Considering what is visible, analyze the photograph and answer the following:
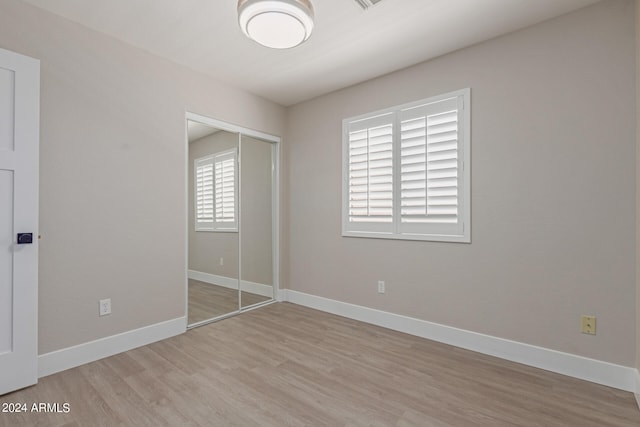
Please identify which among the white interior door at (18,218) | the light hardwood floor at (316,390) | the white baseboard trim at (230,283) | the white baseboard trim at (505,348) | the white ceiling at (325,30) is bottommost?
the light hardwood floor at (316,390)

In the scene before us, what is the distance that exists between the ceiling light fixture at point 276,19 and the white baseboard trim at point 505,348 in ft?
8.71

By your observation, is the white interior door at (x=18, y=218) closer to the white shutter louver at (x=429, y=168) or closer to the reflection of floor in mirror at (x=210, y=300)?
the reflection of floor in mirror at (x=210, y=300)

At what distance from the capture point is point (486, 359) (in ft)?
8.02

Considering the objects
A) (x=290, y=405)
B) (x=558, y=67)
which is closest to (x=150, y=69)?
(x=290, y=405)

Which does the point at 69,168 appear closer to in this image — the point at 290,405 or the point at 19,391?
the point at 19,391

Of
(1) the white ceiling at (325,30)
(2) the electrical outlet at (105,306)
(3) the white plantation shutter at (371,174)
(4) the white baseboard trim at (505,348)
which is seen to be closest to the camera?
(4) the white baseboard trim at (505,348)

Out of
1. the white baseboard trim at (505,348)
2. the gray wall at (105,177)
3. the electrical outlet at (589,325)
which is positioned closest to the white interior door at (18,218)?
the gray wall at (105,177)

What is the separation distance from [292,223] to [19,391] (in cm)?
286

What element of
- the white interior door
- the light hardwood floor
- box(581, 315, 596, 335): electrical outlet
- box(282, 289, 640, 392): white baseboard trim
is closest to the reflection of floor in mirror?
the light hardwood floor

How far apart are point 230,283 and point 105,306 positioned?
1292 millimetres

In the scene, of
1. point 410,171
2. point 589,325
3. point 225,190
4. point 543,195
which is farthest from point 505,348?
point 225,190

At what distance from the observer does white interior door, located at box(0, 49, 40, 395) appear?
6.35ft

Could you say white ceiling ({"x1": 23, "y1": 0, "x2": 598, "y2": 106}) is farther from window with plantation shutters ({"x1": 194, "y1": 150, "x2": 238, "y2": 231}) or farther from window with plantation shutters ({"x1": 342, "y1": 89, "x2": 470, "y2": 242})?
window with plantation shutters ({"x1": 194, "y1": 150, "x2": 238, "y2": 231})

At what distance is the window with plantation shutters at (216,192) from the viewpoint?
3313 millimetres
